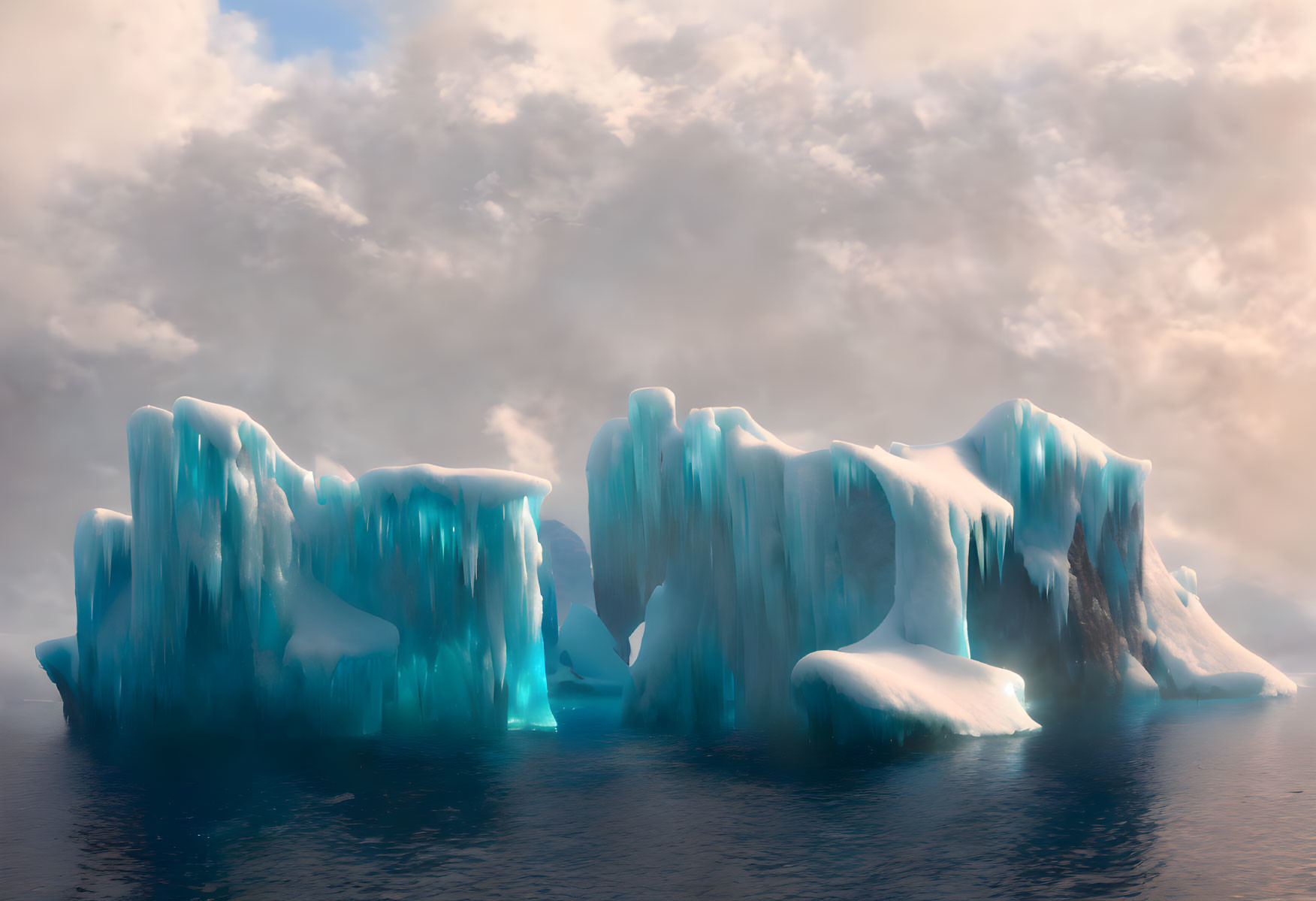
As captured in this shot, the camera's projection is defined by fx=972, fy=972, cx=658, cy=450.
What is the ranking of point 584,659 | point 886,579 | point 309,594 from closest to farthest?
1. point 309,594
2. point 886,579
3. point 584,659

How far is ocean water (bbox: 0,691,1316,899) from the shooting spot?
480 inches

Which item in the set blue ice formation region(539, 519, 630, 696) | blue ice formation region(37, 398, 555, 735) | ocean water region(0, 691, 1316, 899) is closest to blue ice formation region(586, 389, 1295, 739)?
ocean water region(0, 691, 1316, 899)

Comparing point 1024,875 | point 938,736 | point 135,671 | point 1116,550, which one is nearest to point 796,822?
point 1024,875

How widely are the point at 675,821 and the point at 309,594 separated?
18298 mm

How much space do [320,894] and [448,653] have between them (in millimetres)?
19055

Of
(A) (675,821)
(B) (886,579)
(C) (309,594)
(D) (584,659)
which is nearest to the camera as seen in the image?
(A) (675,821)

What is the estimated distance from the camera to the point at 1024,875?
12.1 meters

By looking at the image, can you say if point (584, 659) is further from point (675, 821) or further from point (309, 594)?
point (675, 821)

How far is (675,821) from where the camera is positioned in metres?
15.5

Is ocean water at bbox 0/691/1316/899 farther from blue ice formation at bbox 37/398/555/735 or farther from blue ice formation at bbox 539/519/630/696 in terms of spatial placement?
blue ice formation at bbox 539/519/630/696

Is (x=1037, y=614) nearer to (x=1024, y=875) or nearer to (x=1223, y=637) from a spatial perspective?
(x=1223, y=637)

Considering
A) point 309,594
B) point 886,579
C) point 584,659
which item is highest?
point 309,594

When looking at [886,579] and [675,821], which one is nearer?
[675,821]

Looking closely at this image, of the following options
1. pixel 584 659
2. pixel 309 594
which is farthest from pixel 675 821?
pixel 584 659
